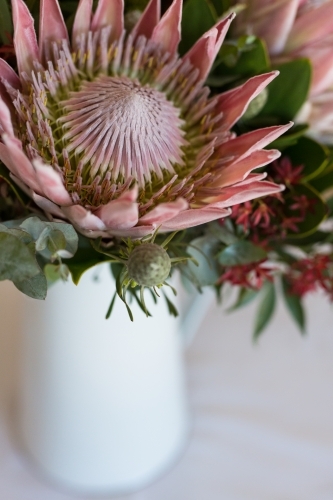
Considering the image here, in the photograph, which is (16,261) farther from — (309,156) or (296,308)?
(296,308)

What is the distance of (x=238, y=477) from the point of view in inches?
31.9

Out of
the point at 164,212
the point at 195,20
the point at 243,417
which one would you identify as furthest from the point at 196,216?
the point at 243,417

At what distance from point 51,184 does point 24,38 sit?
144 mm

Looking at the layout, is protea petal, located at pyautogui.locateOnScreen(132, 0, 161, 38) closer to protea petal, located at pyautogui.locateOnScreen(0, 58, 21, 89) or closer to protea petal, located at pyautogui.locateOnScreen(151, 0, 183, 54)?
protea petal, located at pyautogui.locateOnScreen(151, 0, 183, 54)

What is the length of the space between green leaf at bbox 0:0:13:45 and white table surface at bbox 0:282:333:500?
272 mm

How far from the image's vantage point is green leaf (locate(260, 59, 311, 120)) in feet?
1.86

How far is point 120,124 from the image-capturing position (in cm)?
48

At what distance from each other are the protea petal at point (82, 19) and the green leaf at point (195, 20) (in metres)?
0.11

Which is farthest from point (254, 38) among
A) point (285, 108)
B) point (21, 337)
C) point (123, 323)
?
point (21, 337)

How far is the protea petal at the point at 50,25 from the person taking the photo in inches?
18.4

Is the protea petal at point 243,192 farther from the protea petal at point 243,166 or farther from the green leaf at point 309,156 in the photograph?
the green leaf at point 309,156

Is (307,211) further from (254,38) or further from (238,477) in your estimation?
(238,477)

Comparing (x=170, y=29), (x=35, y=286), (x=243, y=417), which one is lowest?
(x=243, y=417)

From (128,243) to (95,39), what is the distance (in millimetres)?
206
